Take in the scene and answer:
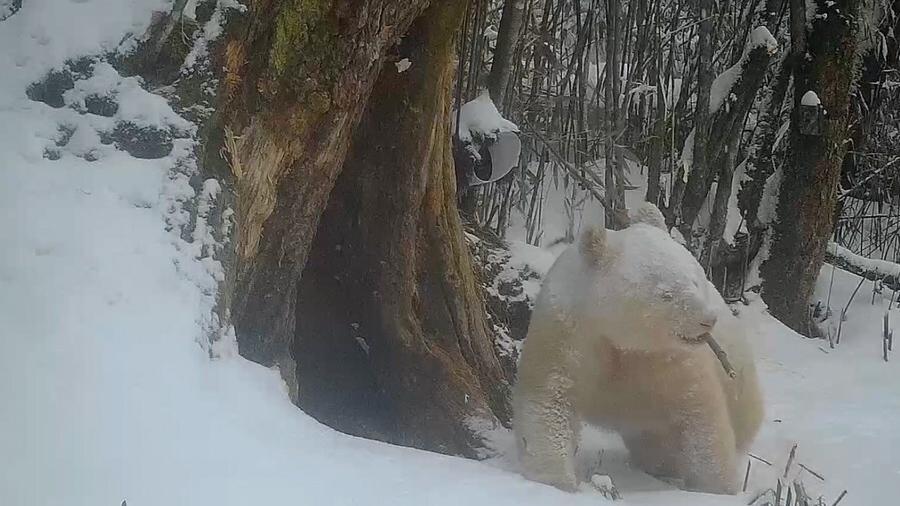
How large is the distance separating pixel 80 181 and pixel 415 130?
1.58 meters

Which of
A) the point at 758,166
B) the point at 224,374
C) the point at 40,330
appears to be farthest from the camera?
the point at 758,166

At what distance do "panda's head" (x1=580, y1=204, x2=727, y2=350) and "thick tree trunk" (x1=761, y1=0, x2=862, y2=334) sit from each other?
8.90ft

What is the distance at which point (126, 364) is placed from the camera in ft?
5.68

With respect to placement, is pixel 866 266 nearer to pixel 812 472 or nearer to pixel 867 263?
pixel 867 263

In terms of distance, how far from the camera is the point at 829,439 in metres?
3.31

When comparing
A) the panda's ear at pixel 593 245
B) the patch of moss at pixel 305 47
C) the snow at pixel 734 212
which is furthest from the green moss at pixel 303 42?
the snow at pixel 734 212

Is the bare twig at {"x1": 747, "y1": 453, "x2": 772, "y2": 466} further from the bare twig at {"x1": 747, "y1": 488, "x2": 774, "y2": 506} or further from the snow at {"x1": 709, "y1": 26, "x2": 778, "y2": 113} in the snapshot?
the snow at {"x1": 709, "y1": 26, "x2": 778, "y2": 113}

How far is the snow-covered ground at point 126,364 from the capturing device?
5.02ft

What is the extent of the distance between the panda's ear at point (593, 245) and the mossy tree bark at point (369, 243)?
816mm

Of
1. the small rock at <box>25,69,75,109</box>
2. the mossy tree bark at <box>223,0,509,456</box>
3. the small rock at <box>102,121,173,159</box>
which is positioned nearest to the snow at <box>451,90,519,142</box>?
the mossy tree bark at <box>223,0,509,456</box>

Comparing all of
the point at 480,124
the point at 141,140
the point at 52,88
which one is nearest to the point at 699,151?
the point at 480,124

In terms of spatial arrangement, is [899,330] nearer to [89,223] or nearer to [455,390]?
[455,390]

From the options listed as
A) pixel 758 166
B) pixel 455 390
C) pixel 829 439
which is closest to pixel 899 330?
pixel 758 166

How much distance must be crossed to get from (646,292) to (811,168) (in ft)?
9.95
